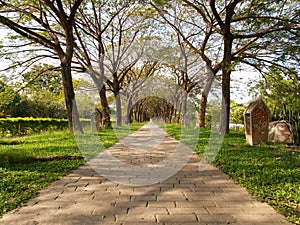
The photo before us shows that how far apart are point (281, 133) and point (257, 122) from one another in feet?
7.39

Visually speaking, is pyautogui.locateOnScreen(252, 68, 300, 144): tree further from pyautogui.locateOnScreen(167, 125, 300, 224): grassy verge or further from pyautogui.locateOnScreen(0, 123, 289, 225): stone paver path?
pyautogui.locateOnScreen(0, 123, 289, 225): stone paver path

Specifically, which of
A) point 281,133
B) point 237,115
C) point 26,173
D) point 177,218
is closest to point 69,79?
point 26,173

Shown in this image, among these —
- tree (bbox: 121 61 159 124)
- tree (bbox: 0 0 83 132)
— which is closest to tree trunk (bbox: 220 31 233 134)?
tree (bbox: 0 0 83 132)

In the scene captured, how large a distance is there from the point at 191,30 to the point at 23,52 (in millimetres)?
10511

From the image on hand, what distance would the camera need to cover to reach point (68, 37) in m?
11.4

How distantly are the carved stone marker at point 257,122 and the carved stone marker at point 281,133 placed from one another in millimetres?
1620

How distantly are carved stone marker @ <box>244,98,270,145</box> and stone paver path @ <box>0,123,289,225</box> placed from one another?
4576 mm

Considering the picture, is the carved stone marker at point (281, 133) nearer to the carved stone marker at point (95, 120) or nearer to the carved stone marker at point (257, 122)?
the carved stone marker at point (257, 122)

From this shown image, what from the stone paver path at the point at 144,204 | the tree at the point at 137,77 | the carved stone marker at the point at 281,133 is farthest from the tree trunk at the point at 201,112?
the stone paver path at the point at 144,204

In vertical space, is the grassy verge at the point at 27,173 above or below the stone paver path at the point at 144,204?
above

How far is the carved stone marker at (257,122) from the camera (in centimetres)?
887

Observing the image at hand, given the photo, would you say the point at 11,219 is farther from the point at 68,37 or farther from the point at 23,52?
the point at 23,52

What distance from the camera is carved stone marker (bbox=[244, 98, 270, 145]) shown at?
8.87 meters

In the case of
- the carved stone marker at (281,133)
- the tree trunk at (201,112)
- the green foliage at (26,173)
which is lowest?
the green foliage at (26,173)
